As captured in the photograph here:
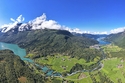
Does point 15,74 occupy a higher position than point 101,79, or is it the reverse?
point 15,74

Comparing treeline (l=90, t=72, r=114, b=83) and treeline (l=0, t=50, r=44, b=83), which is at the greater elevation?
treeline (l=0, t=50, r=44, b=83)

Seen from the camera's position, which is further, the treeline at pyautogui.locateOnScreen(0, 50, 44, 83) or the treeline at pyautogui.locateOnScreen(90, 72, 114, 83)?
the treeline at pyautogui.locateOnScreen(90, 72, 114, 83)

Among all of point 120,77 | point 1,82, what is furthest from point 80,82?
point 1,82

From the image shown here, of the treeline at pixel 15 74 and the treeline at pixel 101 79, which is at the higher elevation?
the treeline at pixel 15 74

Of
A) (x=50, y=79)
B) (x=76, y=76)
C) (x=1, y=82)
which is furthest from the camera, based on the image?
(x=76, y=76)

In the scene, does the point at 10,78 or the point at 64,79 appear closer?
the point at 10,78

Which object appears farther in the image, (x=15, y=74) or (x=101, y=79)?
(x=101, y=79)

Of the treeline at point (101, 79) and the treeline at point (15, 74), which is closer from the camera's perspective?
the treeline at point (15, 74)

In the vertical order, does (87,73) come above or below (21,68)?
below

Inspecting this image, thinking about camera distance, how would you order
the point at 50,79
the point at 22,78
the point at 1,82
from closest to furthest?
the point at 1,82
the point at 22,78
the point at 50,79

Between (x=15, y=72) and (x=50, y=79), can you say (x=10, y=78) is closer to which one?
(x=15, y=72)
